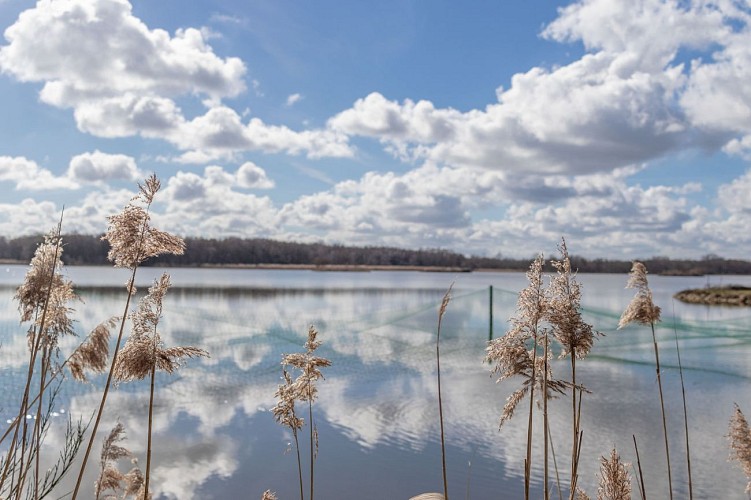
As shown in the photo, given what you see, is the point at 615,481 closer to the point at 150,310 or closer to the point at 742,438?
the point at 742,438

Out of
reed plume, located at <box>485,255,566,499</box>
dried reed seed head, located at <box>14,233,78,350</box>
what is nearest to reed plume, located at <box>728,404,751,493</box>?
reed plume, located at <box>485,255,566,499</box>

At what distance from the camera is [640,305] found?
303 cm

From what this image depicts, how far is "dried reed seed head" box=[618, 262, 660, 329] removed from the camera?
2.97m

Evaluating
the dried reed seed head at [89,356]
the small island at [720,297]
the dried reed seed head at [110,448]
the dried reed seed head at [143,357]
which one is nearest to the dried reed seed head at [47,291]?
the dried reed seed head at [89,356]

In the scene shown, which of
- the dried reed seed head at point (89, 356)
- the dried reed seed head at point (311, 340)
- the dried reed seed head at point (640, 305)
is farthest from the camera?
the dried reed seed head at point (640, 305)

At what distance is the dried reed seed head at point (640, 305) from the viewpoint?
2971 millimetres

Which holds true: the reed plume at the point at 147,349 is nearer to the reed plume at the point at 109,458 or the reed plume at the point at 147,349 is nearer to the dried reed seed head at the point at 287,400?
the dried reed seed head at the point at 287,400

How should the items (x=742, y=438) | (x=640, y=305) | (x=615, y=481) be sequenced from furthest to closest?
1. (x=640, y=305)
2. (x=742, y=438)
3. (x=615, y=481)

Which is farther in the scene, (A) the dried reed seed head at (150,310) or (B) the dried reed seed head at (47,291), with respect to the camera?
(B) the dried reed seed head at (47,291)

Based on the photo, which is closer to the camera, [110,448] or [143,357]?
[143,357]

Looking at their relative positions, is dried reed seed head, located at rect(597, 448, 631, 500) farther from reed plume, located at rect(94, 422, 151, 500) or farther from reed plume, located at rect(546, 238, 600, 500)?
reed plume, located at rect(94, 422, 151, 500)

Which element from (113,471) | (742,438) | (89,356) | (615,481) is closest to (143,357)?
(89,356)

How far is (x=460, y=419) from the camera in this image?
28.9 feet

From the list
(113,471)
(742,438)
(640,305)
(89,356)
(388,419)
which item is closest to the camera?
(89,356)
